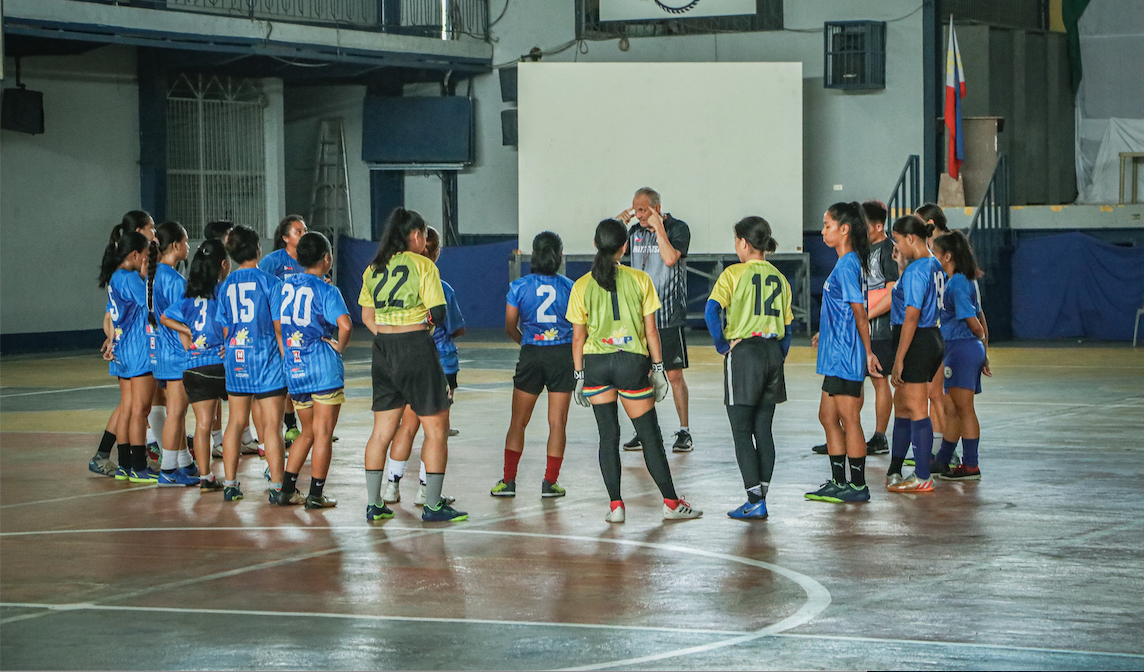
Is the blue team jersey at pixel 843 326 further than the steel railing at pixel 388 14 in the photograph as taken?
No

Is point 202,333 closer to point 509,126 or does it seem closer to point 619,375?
point 619,375

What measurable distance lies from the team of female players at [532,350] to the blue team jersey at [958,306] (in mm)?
10

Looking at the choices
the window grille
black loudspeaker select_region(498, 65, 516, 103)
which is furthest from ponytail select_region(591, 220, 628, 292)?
black loudspeaker select_region(498, 65, 516, 103)

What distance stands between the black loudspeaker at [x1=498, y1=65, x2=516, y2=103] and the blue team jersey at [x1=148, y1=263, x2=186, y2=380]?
18750 millimetres

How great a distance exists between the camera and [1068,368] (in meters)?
19.1

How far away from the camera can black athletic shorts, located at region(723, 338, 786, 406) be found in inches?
333

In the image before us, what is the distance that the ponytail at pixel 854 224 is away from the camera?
8.84 metres

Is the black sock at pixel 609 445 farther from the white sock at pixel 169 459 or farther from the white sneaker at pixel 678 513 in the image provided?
the white sock at pixel 169 459

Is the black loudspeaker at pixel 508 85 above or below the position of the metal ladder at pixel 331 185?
above

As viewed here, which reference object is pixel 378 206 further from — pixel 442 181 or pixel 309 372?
pixel 309 372

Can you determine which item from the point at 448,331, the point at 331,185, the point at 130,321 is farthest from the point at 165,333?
the point at 331,185

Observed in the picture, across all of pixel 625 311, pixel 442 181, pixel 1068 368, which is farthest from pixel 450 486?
pixel 442 181

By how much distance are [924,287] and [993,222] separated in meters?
17.0

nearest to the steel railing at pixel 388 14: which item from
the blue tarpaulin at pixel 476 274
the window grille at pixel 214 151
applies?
the window grille at pixel 214 151
